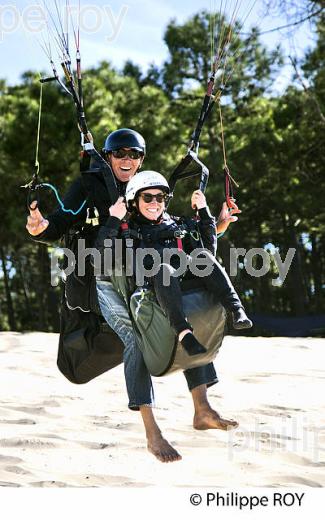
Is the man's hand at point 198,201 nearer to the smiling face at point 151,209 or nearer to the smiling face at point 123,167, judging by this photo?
the smiling face at point 151,209

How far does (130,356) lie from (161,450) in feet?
1.59

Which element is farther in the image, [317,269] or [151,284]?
[317,269]

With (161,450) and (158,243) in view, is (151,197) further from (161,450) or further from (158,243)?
(161,450)

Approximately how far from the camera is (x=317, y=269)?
27.4 meters

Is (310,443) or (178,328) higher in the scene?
(178,328)

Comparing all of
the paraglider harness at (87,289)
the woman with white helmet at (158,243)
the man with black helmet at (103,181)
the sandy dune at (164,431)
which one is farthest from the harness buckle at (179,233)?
the sandy dune at (164,431)

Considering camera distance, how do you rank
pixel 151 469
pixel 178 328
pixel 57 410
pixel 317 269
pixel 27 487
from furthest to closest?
pixel 317 269
pixel 57 410
pixel 151 469
pixel 27 487
pixel 178 328

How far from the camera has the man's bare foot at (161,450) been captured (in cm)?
381

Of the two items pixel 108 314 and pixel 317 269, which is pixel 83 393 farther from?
pixel 317 269

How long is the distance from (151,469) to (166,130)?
14.6 m

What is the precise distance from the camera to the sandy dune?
13.4ft

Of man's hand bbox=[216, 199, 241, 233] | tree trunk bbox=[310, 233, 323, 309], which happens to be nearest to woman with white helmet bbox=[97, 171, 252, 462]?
man's hand bbox=[216, 199, 241, 233]

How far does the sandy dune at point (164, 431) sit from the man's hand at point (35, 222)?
126 cm

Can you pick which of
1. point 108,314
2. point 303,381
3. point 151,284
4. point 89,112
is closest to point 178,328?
point 151,284
